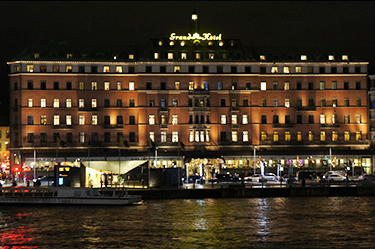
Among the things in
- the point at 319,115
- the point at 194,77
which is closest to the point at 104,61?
the point at 194,77

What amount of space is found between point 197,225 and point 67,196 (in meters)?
25.3

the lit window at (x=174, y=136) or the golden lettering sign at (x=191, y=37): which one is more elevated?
the golden lettering sign at (x=191, y=37)

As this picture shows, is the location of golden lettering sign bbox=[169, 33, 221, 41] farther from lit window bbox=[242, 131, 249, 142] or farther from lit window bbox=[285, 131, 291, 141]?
lit window bbox=[285, 131, 291, 141]

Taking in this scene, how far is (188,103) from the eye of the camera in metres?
141

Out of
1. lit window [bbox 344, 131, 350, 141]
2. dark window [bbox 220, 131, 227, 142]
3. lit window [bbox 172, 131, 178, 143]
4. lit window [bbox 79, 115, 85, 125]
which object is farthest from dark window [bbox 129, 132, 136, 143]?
lit window [bbox 344, 131, 350, 141]

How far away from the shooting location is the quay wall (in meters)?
91.5

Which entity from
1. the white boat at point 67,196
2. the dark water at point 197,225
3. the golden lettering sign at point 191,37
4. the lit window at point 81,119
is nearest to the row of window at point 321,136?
the golden lettering sign at point 191,37

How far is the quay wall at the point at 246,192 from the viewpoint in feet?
300

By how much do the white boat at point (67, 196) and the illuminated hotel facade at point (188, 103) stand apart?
48.9 meters

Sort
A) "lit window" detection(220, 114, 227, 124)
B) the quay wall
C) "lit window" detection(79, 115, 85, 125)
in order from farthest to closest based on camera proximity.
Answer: "lit window" detection(220, 114, 227, 124) → "lit window" detection(79, 115, 85, 125) → the quay wall

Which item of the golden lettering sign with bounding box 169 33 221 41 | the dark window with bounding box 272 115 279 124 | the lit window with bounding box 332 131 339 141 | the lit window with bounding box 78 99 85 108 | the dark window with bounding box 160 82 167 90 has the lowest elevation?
the lit window with bounding box 332 131 339 141

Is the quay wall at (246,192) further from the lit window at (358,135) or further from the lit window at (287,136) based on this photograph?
the lit window at (358,135)

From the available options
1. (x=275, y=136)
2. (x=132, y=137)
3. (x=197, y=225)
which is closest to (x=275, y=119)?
(x=275, y=136)

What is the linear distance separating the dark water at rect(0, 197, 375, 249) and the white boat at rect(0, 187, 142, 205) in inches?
66.0
